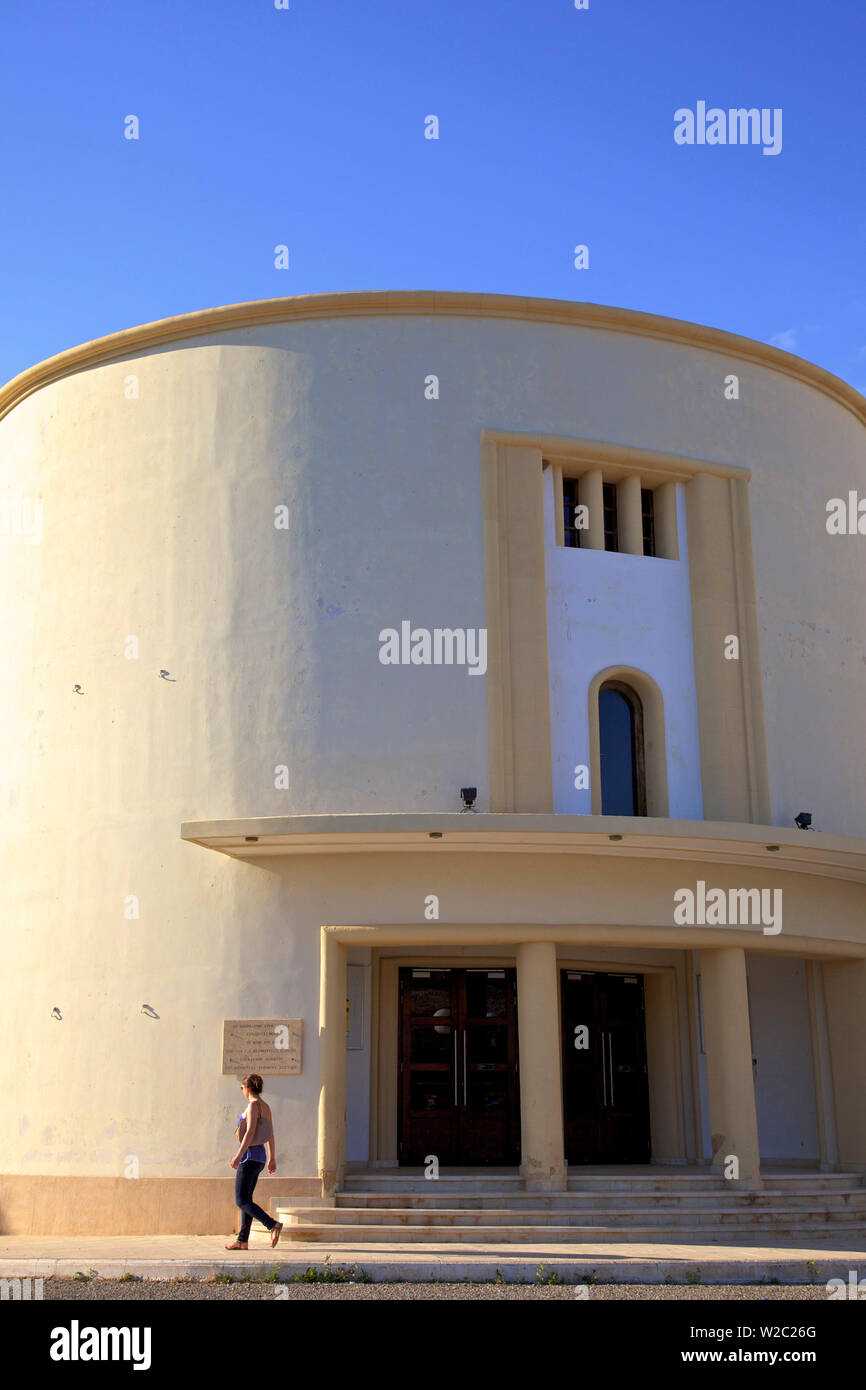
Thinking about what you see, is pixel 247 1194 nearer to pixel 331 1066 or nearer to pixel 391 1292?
pixel 331 1066

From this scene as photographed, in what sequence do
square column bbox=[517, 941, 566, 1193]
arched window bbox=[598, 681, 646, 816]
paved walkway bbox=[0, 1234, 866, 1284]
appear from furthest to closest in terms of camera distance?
arched window bbox=[598, 681, 646, 816]
square column bbox=[517, 941, 566, 1193]
paved walkway bbox=[0, 1234, 866, 1284]

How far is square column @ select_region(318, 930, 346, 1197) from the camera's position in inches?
595

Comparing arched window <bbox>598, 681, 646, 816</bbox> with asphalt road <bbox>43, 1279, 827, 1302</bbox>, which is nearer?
asphalt road <bbox>43, 1279, 827, 1302</bbox>

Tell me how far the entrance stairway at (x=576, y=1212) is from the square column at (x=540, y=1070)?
0.90 feet

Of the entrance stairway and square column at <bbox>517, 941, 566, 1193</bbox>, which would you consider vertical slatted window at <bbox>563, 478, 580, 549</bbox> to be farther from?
the entrance stairway

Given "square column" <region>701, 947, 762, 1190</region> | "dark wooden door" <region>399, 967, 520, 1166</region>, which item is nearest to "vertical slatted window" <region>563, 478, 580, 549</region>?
"square column" <region>701, 947, 762, 1190</region>

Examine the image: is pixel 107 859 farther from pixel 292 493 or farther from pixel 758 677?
pixel 758 677

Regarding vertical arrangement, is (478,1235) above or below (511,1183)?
below

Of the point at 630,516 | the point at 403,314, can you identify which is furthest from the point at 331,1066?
the point at 403,314

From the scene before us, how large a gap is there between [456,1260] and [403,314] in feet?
37.3

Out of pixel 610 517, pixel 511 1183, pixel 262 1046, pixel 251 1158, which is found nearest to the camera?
pixel 251 1158

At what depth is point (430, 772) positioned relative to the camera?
54.1ft

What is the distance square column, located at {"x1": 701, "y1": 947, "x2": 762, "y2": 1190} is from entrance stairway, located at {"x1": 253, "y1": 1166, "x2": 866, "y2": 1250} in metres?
0.38
